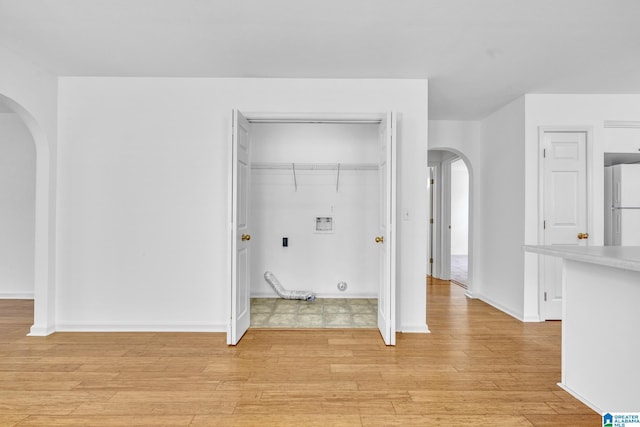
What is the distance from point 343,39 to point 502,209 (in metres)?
3.11

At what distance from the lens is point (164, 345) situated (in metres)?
3.18

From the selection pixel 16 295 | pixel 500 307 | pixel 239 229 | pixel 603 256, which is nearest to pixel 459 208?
pixel 500 307

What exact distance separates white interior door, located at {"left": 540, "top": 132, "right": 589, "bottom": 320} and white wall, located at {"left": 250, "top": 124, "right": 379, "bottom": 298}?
2.07m

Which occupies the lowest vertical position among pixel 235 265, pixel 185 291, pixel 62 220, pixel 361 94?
pixel 185 291

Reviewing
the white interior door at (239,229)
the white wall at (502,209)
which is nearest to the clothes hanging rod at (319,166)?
the white interior door at (239,229)

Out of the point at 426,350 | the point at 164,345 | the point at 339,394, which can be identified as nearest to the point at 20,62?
the point at 164,345

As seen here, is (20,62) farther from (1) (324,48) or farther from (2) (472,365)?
(2) (472,365)

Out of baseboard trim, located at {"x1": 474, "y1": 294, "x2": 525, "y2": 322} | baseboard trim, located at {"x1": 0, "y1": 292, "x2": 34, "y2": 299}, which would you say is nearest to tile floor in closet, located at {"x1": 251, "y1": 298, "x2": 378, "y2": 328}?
baseboard trim, located at {"x1": 474, "y1": 294, "x2": 525, "y2": 322}

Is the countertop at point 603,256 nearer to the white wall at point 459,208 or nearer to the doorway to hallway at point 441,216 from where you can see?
the doorway to hallway at point 441,216

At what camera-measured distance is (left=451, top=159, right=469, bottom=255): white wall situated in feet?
38.1

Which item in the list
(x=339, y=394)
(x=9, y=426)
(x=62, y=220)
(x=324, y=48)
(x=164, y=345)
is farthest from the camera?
(x=62, y=220)

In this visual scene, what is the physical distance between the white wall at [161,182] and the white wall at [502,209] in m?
1.44

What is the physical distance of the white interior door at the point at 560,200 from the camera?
4.02 meters

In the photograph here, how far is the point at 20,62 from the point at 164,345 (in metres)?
2.90
